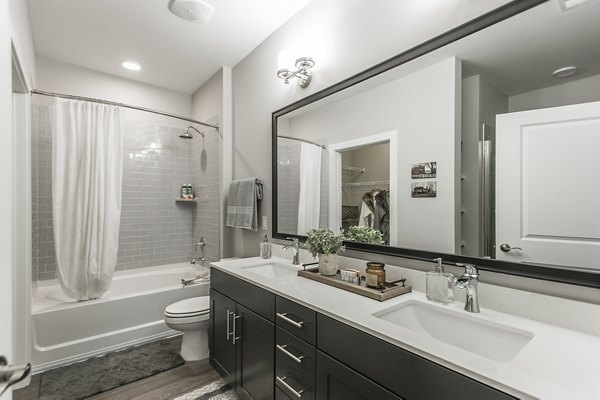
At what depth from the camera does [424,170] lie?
134 centimetres

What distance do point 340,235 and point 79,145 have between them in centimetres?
236

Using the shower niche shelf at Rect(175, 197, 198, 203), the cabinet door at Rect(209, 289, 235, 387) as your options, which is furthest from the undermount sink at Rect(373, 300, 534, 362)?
the shower niche shelf at Rect(175, 197, 198, 203)

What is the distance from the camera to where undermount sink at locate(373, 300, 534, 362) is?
3.14ft

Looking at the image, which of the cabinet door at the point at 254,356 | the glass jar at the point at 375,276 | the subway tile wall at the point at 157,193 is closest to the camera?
the glass jar at the point at 375,276

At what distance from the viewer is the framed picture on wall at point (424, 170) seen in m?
1.31

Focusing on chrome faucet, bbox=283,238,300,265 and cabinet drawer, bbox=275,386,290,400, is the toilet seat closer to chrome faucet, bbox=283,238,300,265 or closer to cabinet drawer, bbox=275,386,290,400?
chrome faucet, bbox=283,238,300,265

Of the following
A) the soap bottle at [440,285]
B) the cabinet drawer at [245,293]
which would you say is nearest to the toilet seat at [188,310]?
the cabinet drawer at [245,293]

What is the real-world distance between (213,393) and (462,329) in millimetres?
1599

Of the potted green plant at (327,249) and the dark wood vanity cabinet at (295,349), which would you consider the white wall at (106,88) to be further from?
the dark wood vanity cabinet at (295,349)

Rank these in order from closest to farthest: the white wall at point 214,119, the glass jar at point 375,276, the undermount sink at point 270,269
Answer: the glass jar at point 375,276 → the undermount sink at point 270,269 → the white wall at point 214,119

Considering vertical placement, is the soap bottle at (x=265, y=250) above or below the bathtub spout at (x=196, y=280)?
above

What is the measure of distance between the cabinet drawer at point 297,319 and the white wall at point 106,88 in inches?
121

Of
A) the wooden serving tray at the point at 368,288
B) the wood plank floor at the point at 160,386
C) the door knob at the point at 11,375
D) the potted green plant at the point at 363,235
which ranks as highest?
the potted green plant at the point at 363,235

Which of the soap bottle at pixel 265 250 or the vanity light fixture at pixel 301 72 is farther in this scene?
the soap bottle at pixel 265 250
